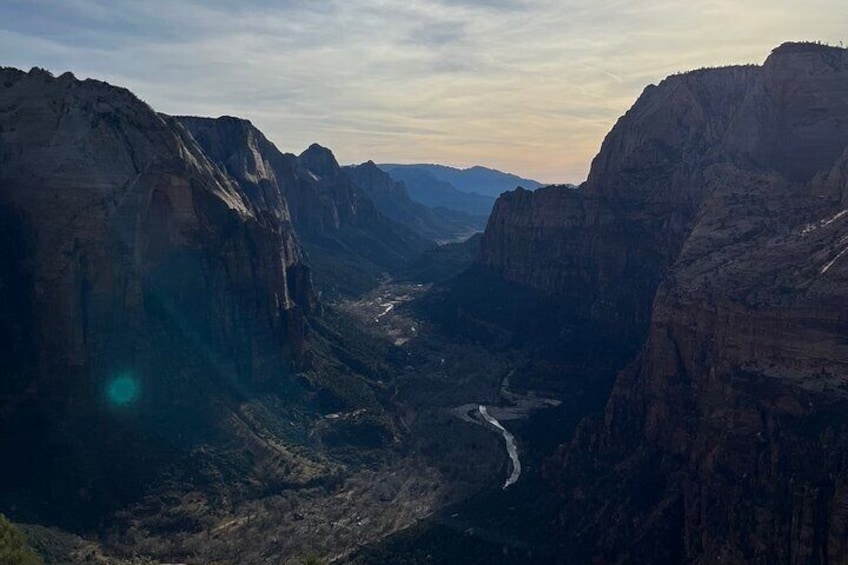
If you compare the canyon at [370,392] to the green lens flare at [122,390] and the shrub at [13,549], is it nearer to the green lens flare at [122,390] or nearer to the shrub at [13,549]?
the green lens flare at [122,390]

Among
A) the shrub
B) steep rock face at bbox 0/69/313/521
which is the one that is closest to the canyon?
steep rock face at bbox 0/69/313/521

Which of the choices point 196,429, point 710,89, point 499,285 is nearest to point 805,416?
point 196,429

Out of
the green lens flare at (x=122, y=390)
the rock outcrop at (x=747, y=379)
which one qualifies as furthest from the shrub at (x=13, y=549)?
the rock outcrop at (x=747, y=379)

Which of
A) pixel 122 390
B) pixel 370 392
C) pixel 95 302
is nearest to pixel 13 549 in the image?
pixel 122 390

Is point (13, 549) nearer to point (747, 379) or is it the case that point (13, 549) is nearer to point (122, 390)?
point (122, 390)

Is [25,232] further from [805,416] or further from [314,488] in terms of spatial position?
[805,416]

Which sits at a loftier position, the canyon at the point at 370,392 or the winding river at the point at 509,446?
the canyon at the point at 370,392
